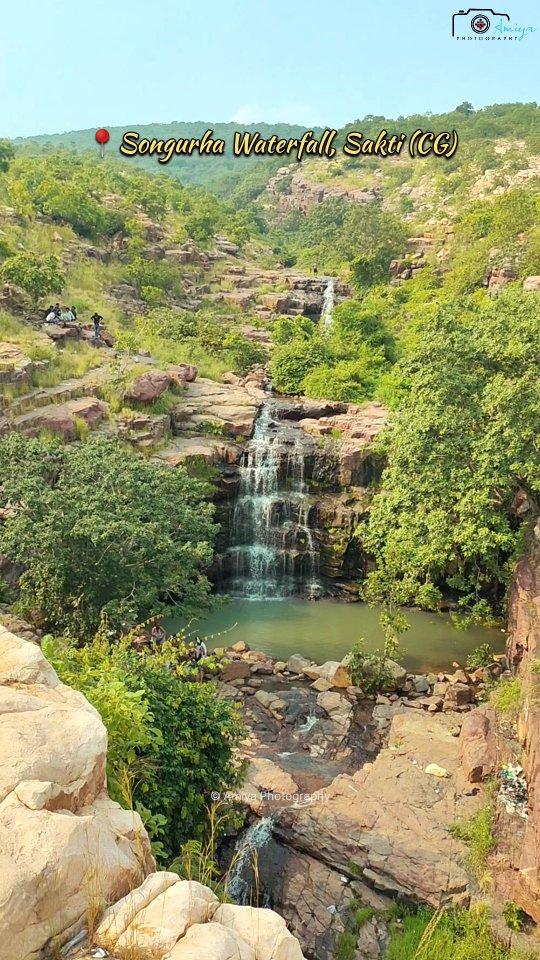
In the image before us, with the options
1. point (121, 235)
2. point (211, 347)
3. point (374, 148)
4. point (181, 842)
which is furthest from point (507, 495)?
point (121, 235)

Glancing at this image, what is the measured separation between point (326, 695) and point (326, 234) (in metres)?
47.2

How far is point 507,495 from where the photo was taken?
13.4m

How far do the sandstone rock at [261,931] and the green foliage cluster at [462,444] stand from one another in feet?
30.2

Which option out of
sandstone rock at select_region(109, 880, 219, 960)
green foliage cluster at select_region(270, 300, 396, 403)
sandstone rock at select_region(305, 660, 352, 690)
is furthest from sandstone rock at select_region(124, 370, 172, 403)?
sandstone rock at select_region(109, 880, 219, 960)

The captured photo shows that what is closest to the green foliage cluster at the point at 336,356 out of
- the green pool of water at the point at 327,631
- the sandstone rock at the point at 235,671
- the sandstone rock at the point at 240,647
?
the green pool of water at the point at 327,631

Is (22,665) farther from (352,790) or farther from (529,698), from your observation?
(529,698)

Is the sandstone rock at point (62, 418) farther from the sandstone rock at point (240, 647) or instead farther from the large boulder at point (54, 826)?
the large boulder at point (54, 826)

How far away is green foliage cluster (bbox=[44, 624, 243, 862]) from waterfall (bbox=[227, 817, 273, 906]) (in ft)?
2.55

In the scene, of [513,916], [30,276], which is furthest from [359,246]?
[513,916]

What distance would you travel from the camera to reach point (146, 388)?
20.1 metres

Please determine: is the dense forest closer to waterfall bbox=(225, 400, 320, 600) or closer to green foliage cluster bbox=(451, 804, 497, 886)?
green foliage cluster bbox=(451, 804, 497, 886)

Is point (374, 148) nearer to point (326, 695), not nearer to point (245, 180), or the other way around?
point (326, 695)

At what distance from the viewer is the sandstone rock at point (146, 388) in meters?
20.0

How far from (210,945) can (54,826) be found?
3.49ft
